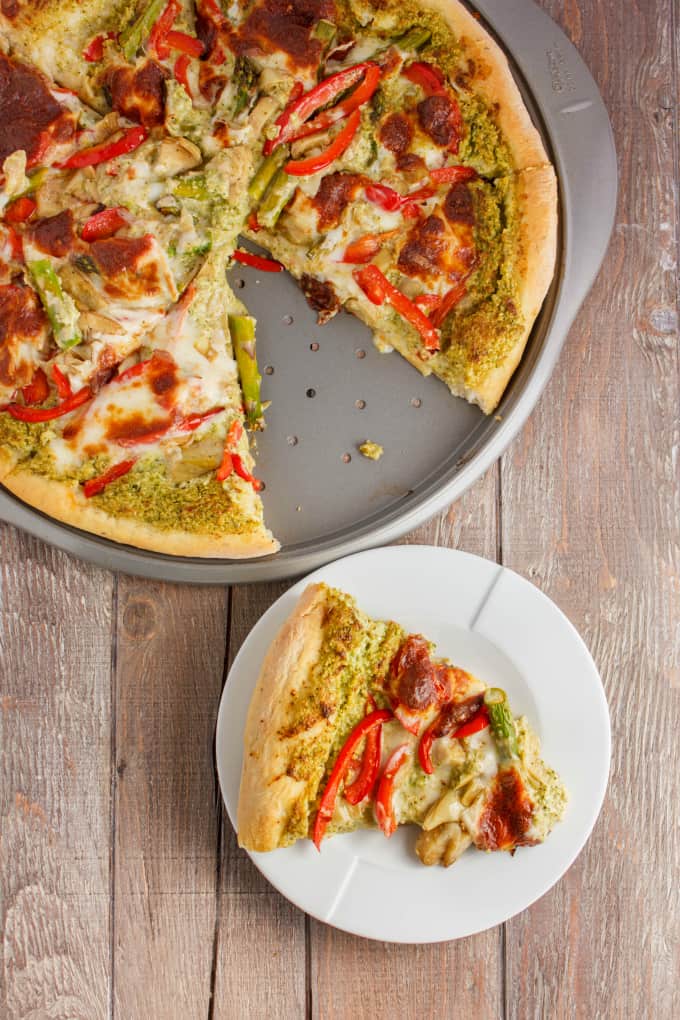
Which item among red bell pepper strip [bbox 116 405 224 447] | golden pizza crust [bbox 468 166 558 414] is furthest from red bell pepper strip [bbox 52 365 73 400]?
golden pizza crust [bbox 468 166 558 414]

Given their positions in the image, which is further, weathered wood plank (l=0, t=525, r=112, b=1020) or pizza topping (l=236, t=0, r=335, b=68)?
weathered wood plank (l=0, t=525, r=112, b=1020)

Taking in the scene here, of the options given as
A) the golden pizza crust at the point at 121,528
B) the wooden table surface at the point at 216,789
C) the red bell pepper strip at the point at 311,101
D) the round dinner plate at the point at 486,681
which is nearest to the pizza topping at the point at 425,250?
the red bell pepper strip at the point at 311,101

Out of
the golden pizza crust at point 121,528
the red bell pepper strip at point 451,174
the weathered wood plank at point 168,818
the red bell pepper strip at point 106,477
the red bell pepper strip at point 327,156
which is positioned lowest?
the weathered wood plank at point 168,818

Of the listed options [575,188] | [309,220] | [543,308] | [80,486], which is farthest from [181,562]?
[575,188]

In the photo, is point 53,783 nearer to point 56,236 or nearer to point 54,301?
point 54,301

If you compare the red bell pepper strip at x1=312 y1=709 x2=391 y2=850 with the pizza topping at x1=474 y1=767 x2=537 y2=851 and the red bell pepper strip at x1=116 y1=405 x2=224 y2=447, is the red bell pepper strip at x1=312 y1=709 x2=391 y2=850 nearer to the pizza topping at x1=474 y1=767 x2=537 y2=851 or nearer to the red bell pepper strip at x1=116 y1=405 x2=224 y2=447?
the pizza topping at x1=474 y1=767 x2=537 y2=851

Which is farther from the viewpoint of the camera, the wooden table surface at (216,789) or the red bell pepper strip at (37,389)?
the wooden table surface at (216,789)

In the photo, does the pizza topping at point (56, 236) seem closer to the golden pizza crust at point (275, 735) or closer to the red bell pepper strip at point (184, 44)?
the red bell pepper strip at point (184, 44)
